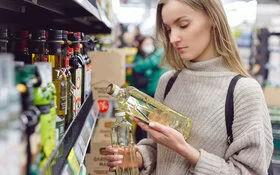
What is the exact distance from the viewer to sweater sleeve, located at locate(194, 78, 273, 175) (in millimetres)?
1424

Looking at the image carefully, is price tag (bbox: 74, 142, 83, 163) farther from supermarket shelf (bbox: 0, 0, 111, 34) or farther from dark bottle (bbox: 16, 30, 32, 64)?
supermarket shelf (bbox: 0, 0, 111, 34)

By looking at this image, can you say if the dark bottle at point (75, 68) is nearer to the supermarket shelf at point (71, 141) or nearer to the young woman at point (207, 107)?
the supermarket shelf at point (71, 141)

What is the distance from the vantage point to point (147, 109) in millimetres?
1584

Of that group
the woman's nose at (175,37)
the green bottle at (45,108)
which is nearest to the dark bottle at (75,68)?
the woman's nose at (175,37)

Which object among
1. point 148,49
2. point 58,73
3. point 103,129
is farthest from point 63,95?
point 148,49

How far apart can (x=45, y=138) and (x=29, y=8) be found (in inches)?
53.5

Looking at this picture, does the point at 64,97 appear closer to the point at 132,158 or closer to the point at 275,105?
the point at 132,158

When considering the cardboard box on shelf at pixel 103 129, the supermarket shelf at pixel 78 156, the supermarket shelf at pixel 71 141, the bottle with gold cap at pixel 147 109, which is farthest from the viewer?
the cardboard box on shelf at pixel 103 129

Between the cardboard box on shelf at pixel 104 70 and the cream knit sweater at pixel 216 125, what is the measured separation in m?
1.05

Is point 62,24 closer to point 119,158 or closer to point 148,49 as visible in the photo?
point 119,158

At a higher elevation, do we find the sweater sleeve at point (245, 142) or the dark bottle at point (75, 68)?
the dark bottle at point (75, 68)

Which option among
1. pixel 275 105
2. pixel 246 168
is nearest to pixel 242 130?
pixel 246 168

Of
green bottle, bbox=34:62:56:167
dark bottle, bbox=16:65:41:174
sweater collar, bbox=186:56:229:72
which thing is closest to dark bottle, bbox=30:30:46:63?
green bottle, bbox=34:62:56:167

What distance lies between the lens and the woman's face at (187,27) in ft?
5.07
